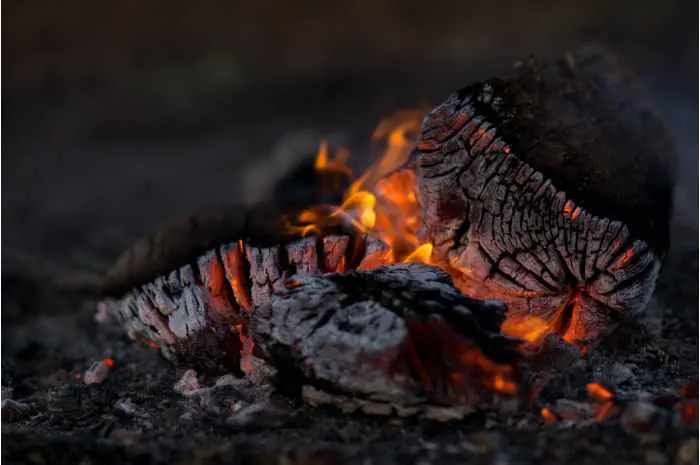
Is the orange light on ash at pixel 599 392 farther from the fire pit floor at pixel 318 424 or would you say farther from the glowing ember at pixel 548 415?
the glowing ember at pixel 548 415

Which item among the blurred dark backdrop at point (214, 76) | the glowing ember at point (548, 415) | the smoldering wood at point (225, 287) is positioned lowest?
the glowing ember at point (548, 415)

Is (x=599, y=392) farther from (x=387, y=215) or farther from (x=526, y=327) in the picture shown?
(x=387, y=215)

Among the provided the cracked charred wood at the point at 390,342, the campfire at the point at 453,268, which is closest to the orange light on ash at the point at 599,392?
the campfire at the point at 453,268

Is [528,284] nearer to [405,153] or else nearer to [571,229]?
[571,229]

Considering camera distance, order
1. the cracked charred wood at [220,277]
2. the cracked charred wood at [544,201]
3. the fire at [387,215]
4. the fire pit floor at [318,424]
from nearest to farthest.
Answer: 1. the fire pit floor at [318,424]
2. the cracked charred wood at [544,201]
3. the cracked charred wood at [220,277]
4. the fire at [387,215]

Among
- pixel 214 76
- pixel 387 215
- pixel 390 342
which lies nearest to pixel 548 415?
pixel 390 342

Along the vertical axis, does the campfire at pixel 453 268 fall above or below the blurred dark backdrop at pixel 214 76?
below

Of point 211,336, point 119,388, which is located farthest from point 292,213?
point 119,388
